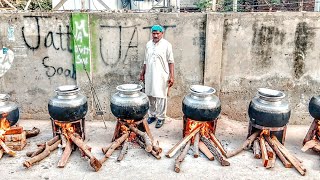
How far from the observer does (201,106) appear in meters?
5.45

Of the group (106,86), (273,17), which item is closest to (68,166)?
(106,86)

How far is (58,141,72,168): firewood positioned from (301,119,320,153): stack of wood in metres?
3.84

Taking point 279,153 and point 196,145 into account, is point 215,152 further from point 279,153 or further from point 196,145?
point 279,153

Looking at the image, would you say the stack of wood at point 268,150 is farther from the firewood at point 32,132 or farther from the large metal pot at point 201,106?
the firewood at point 32,132

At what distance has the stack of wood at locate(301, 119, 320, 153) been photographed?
5492 mm

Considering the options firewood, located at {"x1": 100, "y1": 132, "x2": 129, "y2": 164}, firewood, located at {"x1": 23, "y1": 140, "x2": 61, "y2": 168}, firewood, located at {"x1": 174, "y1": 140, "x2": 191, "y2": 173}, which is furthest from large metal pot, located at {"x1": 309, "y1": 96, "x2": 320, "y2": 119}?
firewood, located at {"x1": 23, "y1": 140, "x2": 61, "y2": 168}

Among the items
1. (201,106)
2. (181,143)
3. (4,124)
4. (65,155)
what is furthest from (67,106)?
(201,106)

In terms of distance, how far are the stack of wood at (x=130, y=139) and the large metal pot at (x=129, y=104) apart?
17 centimetres

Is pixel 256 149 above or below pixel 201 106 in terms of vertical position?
below

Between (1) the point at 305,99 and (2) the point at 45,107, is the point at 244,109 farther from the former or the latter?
(2) the point at 45,107

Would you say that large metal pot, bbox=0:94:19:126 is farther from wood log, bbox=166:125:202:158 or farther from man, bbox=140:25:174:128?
wood log, bbox=166:125:202:158

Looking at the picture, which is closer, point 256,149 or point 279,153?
point 279,153

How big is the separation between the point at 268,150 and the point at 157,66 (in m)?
2.43

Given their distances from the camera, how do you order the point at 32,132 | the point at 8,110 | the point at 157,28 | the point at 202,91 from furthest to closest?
the point at 32,132 < the point at 157,28 < the point at 202,91 < the point at 8,110
